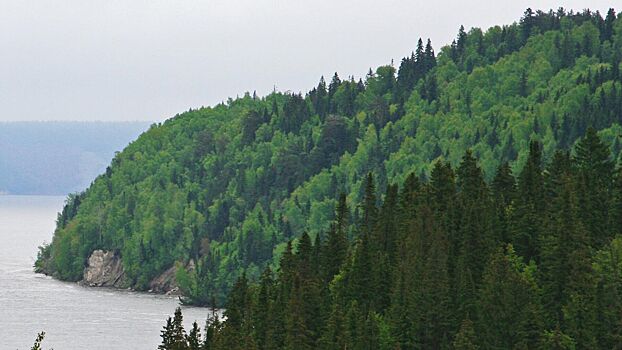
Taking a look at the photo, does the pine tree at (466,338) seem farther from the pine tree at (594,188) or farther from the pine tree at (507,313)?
the pine tree at (594,188)

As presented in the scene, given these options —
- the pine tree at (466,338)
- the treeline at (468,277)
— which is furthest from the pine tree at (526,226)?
the pine tree at (466,338)

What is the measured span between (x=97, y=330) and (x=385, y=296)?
7159 cm

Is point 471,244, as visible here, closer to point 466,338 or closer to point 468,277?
point 468,277

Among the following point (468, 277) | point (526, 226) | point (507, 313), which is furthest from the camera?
point (526, 226)

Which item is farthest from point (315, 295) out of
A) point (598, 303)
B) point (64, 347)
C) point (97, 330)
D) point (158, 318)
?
point (158, 318)

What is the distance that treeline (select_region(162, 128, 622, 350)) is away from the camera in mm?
99375

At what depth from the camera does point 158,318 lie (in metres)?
196

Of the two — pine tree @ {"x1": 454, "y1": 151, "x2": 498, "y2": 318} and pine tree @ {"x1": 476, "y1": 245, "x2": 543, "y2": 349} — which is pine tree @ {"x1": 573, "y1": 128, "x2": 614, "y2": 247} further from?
pine tree @ {"x1": 476, "y1": 245, "x2": 543, "y2": 349}

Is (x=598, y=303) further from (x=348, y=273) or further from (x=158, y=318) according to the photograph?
(x=158, y=318)

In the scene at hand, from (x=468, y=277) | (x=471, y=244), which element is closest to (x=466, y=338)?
(x=468, y=277)

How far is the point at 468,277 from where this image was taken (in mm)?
105812

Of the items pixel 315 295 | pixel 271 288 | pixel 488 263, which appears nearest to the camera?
pixel 488 263

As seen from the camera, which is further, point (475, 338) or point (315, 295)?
point (315, 295)

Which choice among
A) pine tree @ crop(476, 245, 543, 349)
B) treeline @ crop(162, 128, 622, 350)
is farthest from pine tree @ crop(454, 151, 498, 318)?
pine tree @ crop(476, 245, 543, 349)
